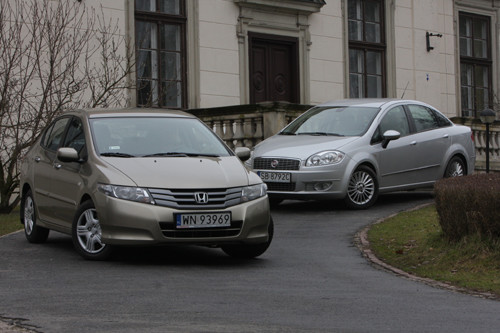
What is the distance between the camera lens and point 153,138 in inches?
410

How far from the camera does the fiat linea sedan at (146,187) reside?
9320mm

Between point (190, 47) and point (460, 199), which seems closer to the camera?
point (460, 199)

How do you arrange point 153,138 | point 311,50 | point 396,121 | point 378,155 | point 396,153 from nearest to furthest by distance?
1. point 153,138
2. point 378,155
3. point 396,153
4. point 396,121
5. point 311,50

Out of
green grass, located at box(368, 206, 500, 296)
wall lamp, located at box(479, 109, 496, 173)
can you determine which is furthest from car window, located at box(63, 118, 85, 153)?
wall lamp, located at box(479, 109, 496, 173)

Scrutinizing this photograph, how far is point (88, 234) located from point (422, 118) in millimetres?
8187

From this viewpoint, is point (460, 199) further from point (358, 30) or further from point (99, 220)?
point (358, 30)

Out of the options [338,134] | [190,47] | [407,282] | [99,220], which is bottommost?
[407,282]

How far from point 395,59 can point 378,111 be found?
1063cm

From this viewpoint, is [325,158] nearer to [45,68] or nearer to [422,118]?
[422,118]

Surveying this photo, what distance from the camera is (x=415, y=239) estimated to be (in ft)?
37.7

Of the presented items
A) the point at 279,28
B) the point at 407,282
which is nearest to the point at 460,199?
the point at 407,282

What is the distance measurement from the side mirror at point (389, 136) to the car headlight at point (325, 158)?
3.28 feet

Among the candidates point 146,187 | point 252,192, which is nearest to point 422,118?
point 252,192

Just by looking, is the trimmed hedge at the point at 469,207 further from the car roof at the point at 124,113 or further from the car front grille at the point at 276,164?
the car front grille at the point at 276,164
